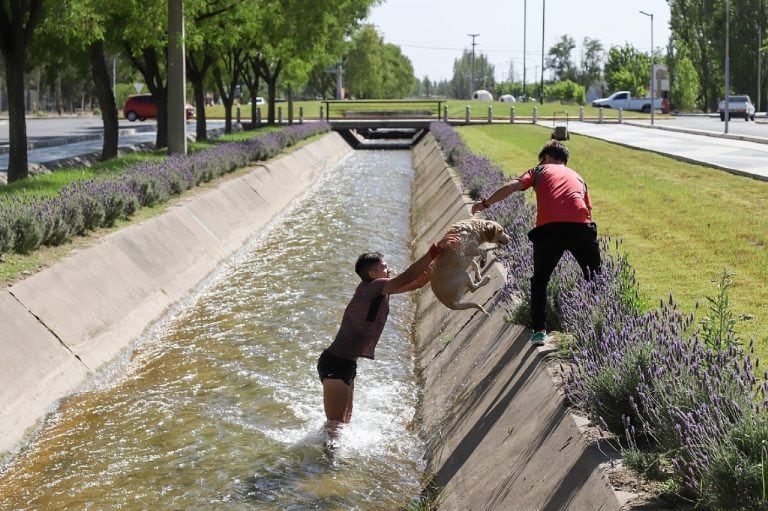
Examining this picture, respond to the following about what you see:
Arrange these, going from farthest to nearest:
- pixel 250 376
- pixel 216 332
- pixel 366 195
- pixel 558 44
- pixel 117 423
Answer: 1. pixel 558 44
2. pixel 366 195
3. pixel 216 332
4. pixel 250 376
5. pixel 117 423

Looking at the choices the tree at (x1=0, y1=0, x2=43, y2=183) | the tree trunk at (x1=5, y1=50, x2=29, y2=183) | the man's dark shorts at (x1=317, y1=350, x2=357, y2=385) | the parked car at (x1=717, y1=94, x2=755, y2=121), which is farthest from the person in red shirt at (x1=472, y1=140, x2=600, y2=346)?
the parked car at (x1=717, y1=94, x2=755, y2=121)

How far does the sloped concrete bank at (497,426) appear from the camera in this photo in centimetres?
583

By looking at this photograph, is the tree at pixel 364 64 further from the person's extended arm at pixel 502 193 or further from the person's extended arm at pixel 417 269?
the person's extended arm at pixel 417 269

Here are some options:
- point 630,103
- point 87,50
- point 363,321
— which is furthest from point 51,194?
point 630,103

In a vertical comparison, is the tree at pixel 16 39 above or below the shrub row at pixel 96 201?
above

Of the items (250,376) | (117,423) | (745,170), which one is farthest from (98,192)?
(745,170)

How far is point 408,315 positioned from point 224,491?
22.1 feet

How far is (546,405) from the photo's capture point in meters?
6.99

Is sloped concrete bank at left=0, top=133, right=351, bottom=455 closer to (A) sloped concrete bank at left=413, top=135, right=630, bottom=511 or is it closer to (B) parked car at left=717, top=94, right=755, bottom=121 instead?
(A) sloped concrete bank at left=413, top=135, right=630, bottom=511

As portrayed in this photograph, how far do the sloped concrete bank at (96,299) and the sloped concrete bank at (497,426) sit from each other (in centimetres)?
357

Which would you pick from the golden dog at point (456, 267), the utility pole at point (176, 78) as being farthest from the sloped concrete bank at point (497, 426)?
the utility pole at point (176, 78)

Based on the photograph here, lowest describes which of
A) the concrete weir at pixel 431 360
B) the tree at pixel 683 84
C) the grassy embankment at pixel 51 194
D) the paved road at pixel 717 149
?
the concrete weir at pixel 431 360

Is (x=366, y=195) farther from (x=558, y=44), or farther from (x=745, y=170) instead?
(x=558, y=44)

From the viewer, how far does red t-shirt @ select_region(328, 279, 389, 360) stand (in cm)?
811
